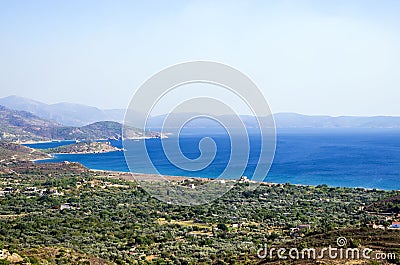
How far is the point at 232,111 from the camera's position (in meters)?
6.49

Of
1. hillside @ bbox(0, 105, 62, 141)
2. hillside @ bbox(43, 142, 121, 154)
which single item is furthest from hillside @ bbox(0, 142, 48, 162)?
hillside @ bbox(0, 105, 62, 141)

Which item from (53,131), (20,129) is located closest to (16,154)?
(20,129)

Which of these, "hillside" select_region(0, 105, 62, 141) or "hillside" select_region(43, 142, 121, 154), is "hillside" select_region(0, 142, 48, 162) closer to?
"hillside" select_region(43, 142, 121, 154)

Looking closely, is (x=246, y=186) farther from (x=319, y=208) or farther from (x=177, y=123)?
(x=177, y=123)

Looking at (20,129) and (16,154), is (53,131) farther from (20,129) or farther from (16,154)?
(16,154)

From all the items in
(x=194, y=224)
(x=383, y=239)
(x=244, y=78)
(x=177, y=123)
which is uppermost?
(x=244, y=78)

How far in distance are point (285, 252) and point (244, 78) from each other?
775 cm

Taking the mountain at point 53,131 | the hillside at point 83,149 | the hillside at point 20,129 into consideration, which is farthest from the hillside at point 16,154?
the mountain at point 53,131

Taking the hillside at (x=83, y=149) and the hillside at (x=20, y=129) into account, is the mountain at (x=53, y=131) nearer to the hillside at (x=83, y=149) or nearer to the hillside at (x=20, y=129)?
the hillside at (x=20, y=129)

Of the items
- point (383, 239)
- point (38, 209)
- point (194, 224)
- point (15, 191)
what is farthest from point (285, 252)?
point (15, 191)

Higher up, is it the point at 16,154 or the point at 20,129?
the point at 20,129

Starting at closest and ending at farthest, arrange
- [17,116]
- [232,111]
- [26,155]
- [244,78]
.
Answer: [244,78], [232,111], [26,155], [17,116]

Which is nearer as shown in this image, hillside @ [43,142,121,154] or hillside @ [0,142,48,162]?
hillside @ [0,142,48,162]

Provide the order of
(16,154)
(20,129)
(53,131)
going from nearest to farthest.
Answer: (16,154)
(20,129)
(53,131)
